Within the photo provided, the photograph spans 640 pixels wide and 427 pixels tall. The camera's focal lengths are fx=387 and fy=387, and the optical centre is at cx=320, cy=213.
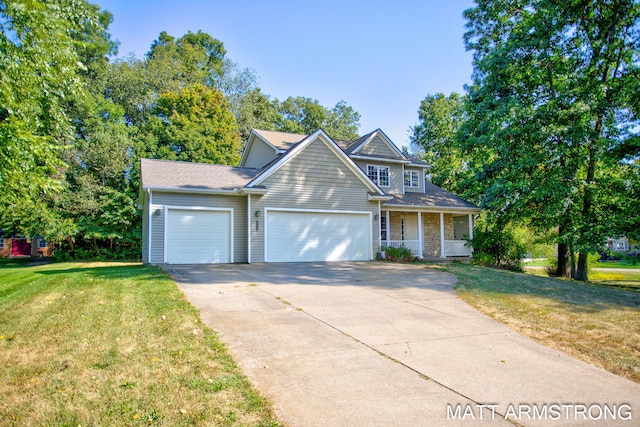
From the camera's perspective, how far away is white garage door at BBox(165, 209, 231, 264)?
14.5 meters

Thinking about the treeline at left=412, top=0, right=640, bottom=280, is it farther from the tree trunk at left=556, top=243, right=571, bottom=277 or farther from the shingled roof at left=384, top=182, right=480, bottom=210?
the shingled roof at left=384, top=182, right=480, bottom=210

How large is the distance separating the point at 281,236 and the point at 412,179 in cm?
1026

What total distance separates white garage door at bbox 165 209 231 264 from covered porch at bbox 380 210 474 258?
863 cm

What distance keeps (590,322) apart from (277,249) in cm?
1128

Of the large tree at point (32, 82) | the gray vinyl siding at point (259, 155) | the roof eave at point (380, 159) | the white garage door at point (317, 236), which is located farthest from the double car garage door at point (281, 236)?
the large tree at point (32, 82)

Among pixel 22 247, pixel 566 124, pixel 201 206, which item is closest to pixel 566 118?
pixel 566 124

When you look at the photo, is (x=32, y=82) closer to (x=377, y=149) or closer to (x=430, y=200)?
(x=377, y=149)

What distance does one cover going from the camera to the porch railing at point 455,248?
20.9 metres

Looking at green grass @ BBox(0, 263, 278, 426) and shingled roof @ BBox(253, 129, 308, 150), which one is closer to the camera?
green grass @ BBox(0, 263, 278, 426)

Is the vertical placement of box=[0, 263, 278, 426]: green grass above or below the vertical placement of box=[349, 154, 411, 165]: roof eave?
below

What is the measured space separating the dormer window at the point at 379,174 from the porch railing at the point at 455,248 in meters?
4.62

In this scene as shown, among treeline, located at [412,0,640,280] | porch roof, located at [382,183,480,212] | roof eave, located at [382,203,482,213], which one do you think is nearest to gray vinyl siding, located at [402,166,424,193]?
porch roof, located at [382,183,480,212]

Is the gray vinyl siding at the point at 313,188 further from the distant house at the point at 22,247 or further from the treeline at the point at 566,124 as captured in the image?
the distant house at the point at 22,247

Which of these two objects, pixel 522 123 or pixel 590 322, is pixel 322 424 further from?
pixel 522 123
